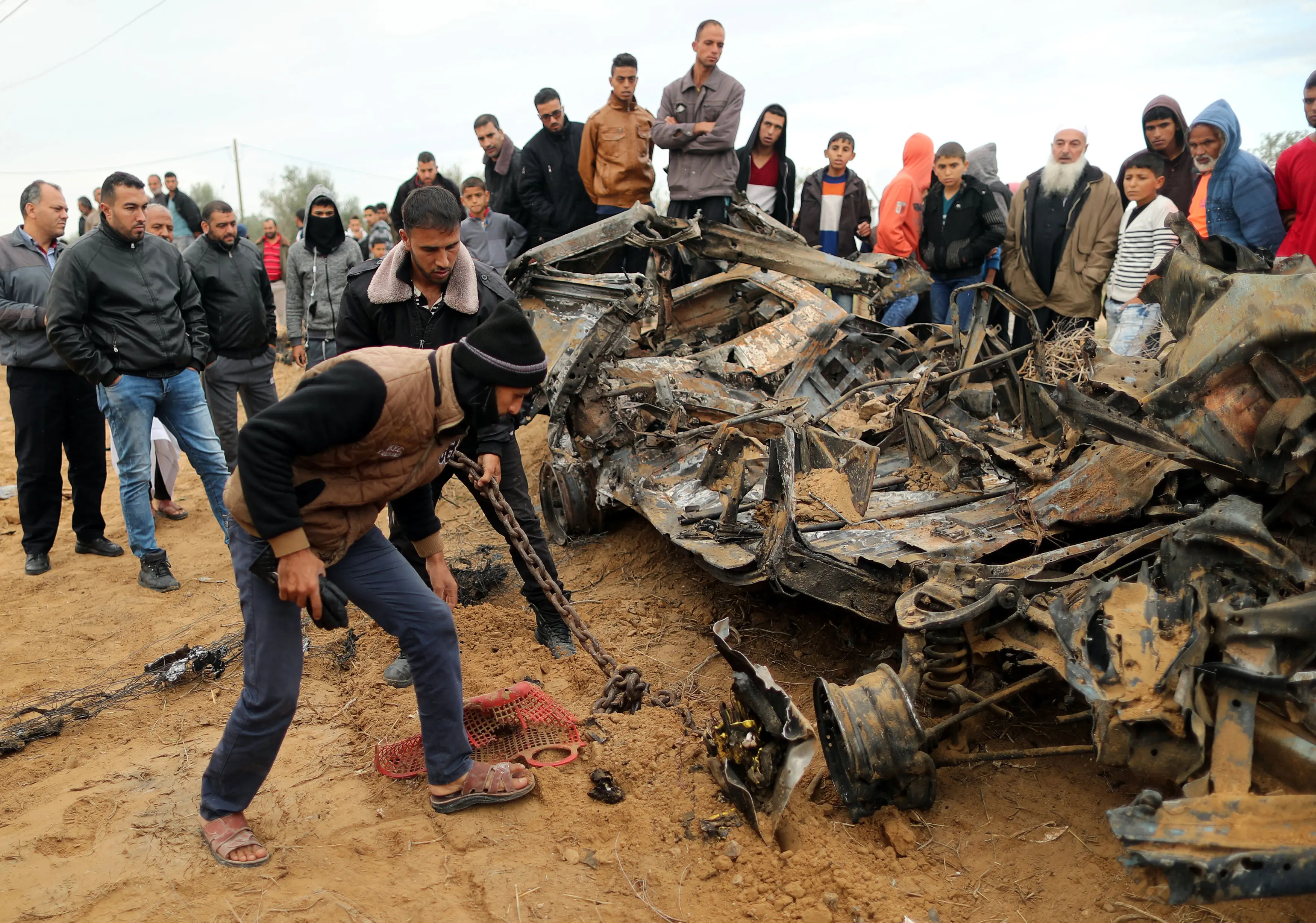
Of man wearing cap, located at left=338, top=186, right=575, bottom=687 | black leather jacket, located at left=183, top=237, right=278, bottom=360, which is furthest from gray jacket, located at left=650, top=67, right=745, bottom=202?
man wearing cap, located at left=338, top=186, right=575, bottom=687

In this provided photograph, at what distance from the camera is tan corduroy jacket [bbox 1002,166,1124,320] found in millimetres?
7426

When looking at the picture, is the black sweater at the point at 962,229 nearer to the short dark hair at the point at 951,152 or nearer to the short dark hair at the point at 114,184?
the short dark hair at the point at 951,152

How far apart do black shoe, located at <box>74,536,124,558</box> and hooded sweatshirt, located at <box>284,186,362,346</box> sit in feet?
7.68

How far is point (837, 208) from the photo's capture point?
Result: 9.48 metres

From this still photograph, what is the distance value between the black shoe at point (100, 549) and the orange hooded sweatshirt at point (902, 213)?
23.8 ft

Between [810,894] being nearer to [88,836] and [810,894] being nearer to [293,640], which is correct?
[293,640]

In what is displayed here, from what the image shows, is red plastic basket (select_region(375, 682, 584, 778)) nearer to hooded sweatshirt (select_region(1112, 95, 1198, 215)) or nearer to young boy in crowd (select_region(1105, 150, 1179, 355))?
young boy in crowd (select_region(1105, 150, 1179, 355))

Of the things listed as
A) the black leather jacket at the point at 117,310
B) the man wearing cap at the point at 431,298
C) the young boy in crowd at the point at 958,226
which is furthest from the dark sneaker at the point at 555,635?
the young boy in crowd at the point at 958,226

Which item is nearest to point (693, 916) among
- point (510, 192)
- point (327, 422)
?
point (327, 422)

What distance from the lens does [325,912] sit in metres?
2.84

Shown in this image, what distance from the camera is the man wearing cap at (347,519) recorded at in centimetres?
271

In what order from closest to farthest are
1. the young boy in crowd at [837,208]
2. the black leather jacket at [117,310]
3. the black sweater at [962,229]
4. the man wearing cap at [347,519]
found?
1. the man wearing cap at [347,519]
2. the black leather jacket at [117,310]
3. the black sweater at [962,229]
4. the young boy in crowd at [837,208]

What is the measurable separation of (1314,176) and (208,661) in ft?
23.4

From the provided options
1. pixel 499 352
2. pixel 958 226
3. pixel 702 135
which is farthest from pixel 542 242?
pixel 499 352
